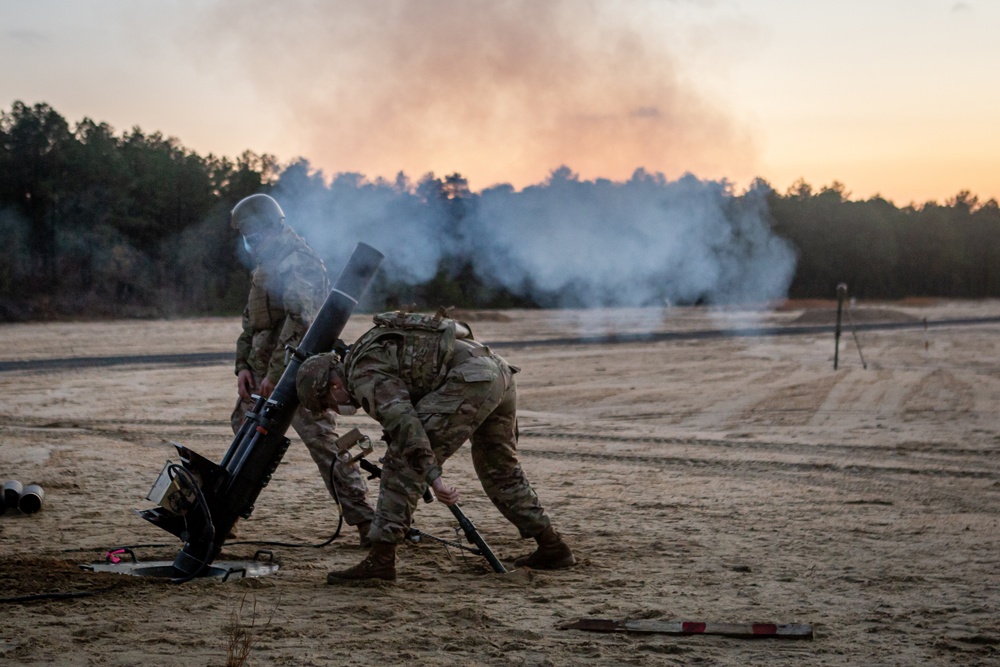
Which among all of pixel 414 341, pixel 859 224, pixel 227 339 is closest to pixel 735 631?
pixel 414 341

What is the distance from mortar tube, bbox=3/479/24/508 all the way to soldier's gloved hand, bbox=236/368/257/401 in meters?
1.93

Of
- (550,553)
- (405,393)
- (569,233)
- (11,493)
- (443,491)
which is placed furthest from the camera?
(569,233)

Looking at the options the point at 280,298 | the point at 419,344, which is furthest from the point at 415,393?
the point at 280,298

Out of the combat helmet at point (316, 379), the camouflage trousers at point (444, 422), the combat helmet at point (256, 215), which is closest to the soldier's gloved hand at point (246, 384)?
the combat helmet at point (256, 215)

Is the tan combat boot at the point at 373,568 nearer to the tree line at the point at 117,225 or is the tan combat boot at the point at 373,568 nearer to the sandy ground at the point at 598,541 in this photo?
the sandy ground at the point at 598,541

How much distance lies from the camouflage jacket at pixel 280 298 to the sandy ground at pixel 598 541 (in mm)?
1302

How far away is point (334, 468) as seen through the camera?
6.42 metres

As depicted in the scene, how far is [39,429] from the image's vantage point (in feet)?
38.7

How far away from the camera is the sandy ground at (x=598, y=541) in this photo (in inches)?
180

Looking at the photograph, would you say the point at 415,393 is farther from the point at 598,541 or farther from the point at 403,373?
the point at 598,541

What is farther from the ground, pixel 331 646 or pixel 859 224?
pixel 859 224

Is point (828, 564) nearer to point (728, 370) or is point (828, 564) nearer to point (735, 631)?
point (735, 631)

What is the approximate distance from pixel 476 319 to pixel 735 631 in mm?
30300

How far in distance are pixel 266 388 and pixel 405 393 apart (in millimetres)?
1231
